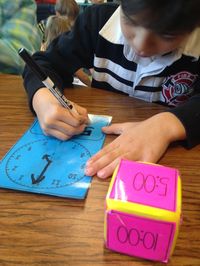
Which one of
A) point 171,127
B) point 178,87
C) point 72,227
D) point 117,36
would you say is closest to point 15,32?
point 117,36

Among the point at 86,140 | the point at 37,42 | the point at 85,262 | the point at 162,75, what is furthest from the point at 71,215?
the point at 37,42

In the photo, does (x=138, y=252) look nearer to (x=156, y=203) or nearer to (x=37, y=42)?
(x=156, y=203)

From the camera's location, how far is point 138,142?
49 cm

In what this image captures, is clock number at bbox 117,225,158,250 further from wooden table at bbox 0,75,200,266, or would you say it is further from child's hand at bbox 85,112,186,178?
child's hand at bbox 85,112,186,178

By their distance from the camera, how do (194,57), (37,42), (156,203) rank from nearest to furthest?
(156,203), (194,57), (37,42)

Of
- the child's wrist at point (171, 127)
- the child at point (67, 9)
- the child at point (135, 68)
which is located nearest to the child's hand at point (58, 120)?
the child at point (135, 68)

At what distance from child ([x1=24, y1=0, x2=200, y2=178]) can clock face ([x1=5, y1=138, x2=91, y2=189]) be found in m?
0.02

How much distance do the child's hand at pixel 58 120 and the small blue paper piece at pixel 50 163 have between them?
0.01m

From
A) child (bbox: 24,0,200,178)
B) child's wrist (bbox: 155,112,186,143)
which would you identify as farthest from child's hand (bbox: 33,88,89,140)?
child's wrist (bbox: 155,112,186,143)

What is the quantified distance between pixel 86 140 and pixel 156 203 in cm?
25

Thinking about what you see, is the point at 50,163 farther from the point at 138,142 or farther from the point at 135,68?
the point at 135,68

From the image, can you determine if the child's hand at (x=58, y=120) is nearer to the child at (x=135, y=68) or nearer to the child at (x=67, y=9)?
the child at (x=135, y=68)

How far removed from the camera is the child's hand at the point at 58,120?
533 mm

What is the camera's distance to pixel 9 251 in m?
0.33
